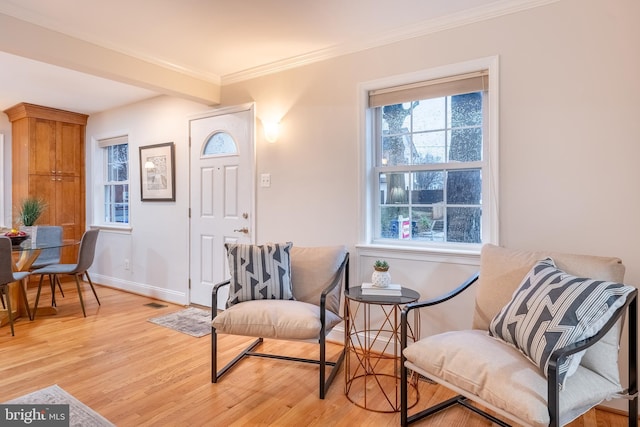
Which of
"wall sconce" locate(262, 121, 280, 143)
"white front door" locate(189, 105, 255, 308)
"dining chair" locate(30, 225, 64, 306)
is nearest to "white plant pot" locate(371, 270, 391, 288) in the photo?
"white front door" locate(189, 105, 255, 308)

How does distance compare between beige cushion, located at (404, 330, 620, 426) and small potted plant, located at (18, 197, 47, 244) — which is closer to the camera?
beige cushion, located at (404, 330, 620, 426)

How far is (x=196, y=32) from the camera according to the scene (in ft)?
9.03

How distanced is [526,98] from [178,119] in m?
3.42

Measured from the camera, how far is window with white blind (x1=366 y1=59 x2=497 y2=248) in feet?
8.33

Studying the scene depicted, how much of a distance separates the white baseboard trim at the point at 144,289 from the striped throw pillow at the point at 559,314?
11.2 ft

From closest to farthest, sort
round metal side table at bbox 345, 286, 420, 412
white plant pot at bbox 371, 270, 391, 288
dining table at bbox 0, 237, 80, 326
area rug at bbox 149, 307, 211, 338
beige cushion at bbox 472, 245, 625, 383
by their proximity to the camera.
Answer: beige cushion at bbox 472, 245, 625, 383 < round metal side table at bbox 345, 286, 420, 412 < white plant pot at bbox 371, 270, 391, 288 < area rug at bbox 149, 307, 211, 338 < dining table at bbox 0, 237, 80, 326

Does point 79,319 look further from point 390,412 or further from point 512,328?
point 512,328

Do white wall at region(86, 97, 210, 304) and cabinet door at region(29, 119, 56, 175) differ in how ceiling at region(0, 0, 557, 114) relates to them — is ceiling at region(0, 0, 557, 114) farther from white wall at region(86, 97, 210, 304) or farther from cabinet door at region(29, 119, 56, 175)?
cabinet door at region(29, 119, 56, 175)

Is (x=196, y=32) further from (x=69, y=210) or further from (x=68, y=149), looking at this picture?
(x=69, y=210)

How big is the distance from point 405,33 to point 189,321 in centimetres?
310

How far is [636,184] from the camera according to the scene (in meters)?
2.01

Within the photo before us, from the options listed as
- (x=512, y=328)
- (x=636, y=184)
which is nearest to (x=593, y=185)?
(x=636, y=184)

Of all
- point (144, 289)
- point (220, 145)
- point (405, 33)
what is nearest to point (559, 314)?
point (405, 33)

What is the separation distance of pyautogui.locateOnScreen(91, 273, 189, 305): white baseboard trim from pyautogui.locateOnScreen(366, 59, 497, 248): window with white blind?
8.01 feet
